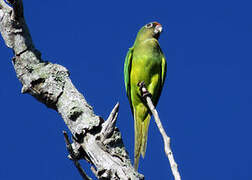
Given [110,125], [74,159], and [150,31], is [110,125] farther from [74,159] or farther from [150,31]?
[150,31]

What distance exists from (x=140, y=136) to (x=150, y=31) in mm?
2436

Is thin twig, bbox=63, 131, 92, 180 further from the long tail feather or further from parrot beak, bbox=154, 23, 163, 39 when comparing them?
parrot beak, bbox=154, 23, 163, 39

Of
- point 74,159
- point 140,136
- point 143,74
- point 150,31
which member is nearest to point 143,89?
point 143,74

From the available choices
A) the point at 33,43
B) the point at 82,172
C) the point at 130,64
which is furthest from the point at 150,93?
the point at 82,172

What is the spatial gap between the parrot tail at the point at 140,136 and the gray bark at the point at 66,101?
3.85 ft

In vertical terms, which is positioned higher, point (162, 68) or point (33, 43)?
point (162, 68)

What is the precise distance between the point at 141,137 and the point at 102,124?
199 centimetres

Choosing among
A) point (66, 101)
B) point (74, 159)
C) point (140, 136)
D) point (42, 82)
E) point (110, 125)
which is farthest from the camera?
point (140, 136)

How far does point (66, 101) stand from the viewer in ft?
11.1

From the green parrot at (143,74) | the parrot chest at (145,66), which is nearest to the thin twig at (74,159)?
the green parrot at (143,74)

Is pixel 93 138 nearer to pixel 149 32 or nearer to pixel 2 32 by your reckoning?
pixel 2 32

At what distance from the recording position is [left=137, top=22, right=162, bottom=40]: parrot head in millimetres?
6879

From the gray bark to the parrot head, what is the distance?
3298 mm

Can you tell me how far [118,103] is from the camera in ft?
11.1
